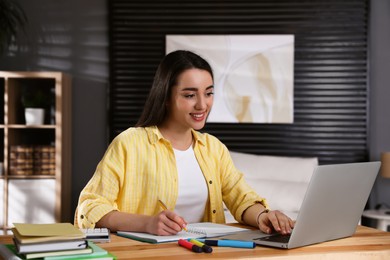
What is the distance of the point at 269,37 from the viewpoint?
5355 millimetres

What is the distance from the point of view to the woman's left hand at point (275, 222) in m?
2.10

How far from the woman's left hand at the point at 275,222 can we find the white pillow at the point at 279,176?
98.8 inches

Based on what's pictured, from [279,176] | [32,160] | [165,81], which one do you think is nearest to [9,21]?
[32,160]

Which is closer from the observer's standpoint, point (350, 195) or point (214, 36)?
point (350, 195)

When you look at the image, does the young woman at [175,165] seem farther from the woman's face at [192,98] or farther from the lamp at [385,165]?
the lamp at [385,165]

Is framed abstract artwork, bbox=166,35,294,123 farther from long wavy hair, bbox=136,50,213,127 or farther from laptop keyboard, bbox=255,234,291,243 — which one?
laptop keyboard, bbox=255,234,291,243

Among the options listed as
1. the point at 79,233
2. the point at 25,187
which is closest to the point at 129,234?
the point at 79,233

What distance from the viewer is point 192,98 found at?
8.08 feet

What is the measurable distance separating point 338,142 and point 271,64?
85 centimetres

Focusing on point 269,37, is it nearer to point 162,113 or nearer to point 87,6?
point 87,6

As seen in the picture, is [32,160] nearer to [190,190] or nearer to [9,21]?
[9,21]

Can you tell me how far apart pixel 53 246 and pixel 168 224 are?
1.50ft

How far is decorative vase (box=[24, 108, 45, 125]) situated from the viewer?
512 cm

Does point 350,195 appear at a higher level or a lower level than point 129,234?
higher
